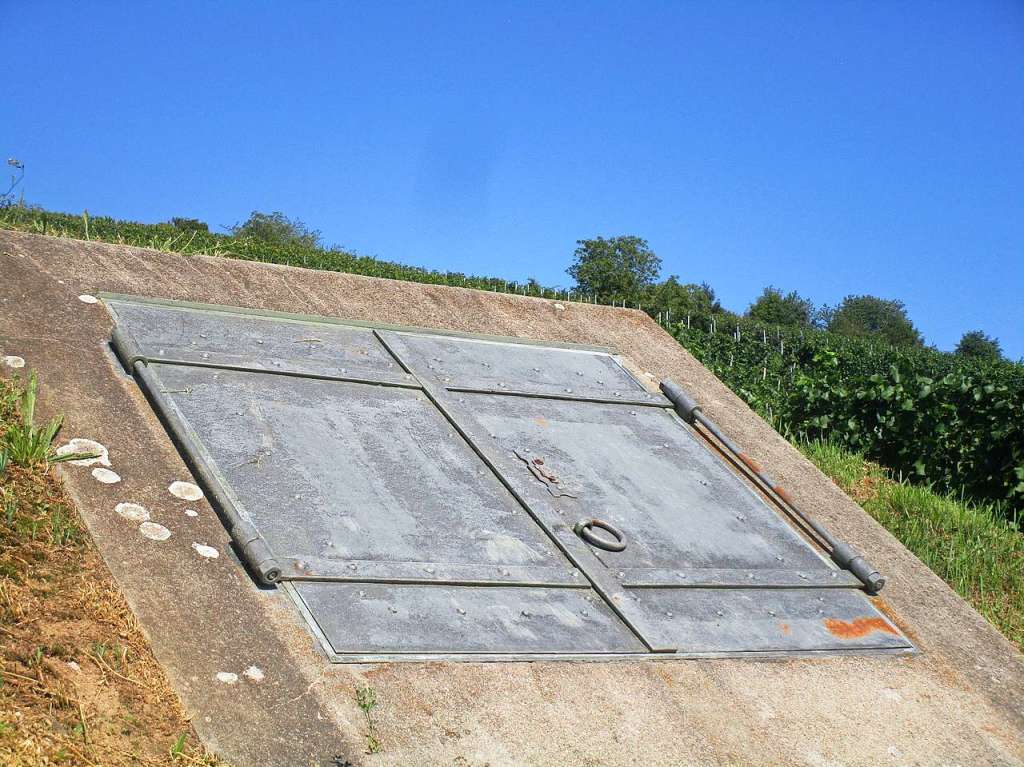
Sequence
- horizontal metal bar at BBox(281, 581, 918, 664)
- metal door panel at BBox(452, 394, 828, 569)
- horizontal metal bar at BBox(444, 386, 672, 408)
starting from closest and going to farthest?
1. horizontal metal bar at BBox(281, 581, 918, 664)
2. metal door panel at BBox(452, 394, 828, 569)
3. horizontal metal bar at BBox(444, 386, 672, 408)

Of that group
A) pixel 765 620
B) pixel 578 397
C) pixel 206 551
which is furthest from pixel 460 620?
pixel 578 397

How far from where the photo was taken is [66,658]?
8.63 ft

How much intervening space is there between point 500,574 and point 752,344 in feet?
45.3

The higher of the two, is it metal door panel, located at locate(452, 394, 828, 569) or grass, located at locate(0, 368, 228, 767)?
metal door panel, located at locate(452, 394, 828, 569)

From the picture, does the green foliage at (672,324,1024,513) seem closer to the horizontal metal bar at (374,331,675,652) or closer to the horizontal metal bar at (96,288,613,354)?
the horizontal metal bar at (96,288,613,354)

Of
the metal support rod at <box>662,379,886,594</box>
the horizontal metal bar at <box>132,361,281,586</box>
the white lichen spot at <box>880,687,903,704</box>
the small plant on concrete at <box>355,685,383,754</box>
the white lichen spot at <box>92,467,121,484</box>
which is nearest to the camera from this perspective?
the small plant on concrete at <box>355,685,383,754</box>

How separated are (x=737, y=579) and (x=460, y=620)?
4.31 ft

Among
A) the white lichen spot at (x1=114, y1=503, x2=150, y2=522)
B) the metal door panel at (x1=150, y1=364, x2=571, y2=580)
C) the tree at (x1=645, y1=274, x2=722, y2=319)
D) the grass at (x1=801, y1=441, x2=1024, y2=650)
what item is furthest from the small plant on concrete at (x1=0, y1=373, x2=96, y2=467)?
the tree at (x1=645, y1=274, x2=722, y2=319)

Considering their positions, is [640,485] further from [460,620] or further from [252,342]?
[252,342]

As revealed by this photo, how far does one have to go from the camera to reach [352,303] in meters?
5.28

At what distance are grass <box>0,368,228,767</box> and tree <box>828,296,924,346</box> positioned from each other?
6905cm

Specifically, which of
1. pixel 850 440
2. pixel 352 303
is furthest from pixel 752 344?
pixel 352 303

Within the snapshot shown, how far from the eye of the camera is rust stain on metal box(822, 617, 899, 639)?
4.11 m

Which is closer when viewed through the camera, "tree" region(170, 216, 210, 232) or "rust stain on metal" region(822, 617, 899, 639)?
"rust stain on metal" region(822, 617, 899, 639)
